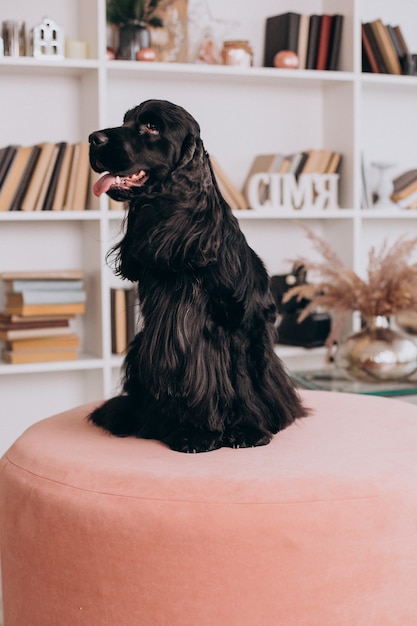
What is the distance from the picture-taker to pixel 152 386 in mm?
1176

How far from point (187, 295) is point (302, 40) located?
2249mm

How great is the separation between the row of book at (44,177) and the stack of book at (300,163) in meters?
0.66

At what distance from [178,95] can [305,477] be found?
2370 millimetres

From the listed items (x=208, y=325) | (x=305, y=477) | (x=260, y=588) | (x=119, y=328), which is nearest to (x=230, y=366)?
(x=208, y=325)

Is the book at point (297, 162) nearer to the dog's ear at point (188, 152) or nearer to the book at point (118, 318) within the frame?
the book at point (118, 318)

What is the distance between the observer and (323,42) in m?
3.14

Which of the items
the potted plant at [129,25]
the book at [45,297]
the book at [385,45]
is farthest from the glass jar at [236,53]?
the book at [45,297]

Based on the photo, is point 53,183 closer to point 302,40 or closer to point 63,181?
point 63,181

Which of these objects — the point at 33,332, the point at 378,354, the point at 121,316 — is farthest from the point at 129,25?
the point at 378,354

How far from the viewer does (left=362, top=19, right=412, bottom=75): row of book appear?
126 inches

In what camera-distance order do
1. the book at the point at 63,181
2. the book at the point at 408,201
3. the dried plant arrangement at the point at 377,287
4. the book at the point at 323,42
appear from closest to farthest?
the dried plant arrangement at the point at 377,287
the book at the point at 63,181
the book at the point at 323,42
the book at the point at 408,201

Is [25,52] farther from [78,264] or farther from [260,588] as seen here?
[260,588]

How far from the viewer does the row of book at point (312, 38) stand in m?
3.11

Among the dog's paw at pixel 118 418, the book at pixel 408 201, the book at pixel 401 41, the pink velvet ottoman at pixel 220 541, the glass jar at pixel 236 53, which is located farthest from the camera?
the book at pixel 408 201
